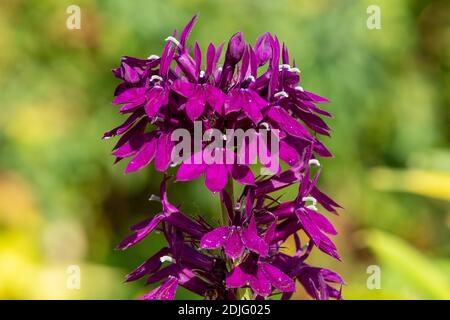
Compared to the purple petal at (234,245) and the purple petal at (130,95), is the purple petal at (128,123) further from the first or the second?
the purple petal at (234,245)

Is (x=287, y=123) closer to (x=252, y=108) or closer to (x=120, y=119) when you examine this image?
(x=252, y=108)

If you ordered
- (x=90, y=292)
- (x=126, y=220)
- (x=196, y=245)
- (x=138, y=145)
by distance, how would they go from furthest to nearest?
(x=126, y=220) → (x=90, y=292) → (x=196, y=245) → (x=138, y=145)

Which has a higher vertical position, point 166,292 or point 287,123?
point 287,123

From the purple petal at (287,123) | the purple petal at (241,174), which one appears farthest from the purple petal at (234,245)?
the purple petal at (287,123)

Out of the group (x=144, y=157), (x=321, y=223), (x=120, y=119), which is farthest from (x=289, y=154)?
(x=120, y=119)

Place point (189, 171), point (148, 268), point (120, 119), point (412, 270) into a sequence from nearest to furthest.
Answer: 1. point (189, 171)
2. point (148, 268)
3. point (412, 270)
4. point (120, 119)

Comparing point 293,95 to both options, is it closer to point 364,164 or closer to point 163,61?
point 163,61
